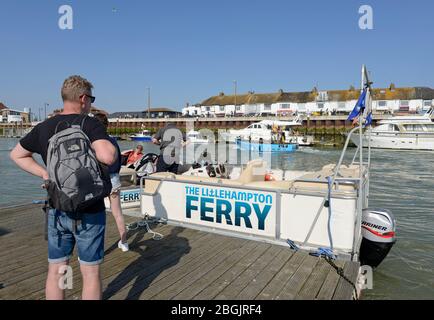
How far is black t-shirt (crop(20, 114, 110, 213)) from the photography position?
101 inches

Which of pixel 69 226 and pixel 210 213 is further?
pixel 210 213

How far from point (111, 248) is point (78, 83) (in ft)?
10.6

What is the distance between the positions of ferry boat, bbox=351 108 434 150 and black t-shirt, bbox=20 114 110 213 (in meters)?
42.2

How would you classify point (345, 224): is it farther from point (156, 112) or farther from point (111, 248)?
point (156, 112)

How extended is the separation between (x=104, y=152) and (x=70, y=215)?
0.55 meters

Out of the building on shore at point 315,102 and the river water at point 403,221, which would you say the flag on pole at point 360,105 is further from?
the building on shore at point 315,102

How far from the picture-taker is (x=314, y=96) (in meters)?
84.6

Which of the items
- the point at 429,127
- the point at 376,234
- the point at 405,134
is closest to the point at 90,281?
the point at 376,234

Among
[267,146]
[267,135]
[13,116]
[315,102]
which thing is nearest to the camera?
[267,146]

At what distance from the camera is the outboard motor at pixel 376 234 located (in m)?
5.45

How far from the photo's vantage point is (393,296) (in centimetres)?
562

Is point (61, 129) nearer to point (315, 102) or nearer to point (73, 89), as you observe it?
point (73, 89)

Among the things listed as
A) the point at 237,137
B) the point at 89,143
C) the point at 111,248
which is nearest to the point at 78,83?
the point at 89,143

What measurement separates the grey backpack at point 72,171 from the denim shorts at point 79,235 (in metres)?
0.15
